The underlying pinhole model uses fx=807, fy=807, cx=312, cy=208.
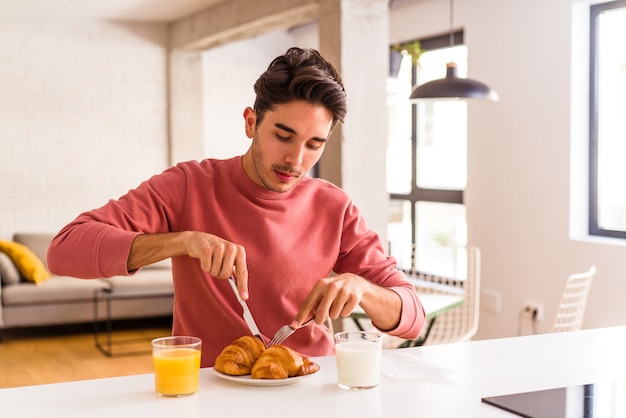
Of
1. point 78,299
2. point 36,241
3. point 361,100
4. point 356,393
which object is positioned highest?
point 361,100

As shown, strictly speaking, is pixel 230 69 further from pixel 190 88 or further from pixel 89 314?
pixel 89 314

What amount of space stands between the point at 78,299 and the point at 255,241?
14.9ft

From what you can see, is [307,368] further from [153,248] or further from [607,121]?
[607,121]

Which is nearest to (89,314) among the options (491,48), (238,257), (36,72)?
(36,72)

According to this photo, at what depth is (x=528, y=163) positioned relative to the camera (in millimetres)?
4992

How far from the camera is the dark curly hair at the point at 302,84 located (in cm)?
179

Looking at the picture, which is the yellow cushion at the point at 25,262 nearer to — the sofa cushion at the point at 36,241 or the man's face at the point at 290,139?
the sofa cushion at the point at 36,241

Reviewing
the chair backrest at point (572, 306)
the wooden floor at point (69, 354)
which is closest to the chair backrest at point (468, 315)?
the chair backrest at point (572, 306)

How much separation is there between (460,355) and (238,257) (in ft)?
1.97

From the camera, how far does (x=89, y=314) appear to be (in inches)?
244

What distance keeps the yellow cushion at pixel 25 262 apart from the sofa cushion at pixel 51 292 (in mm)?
61

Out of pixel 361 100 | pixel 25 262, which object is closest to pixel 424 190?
pixel 361 100

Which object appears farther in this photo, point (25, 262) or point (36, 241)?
point (36, 241)

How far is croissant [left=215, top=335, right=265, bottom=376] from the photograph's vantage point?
4.93 ft
